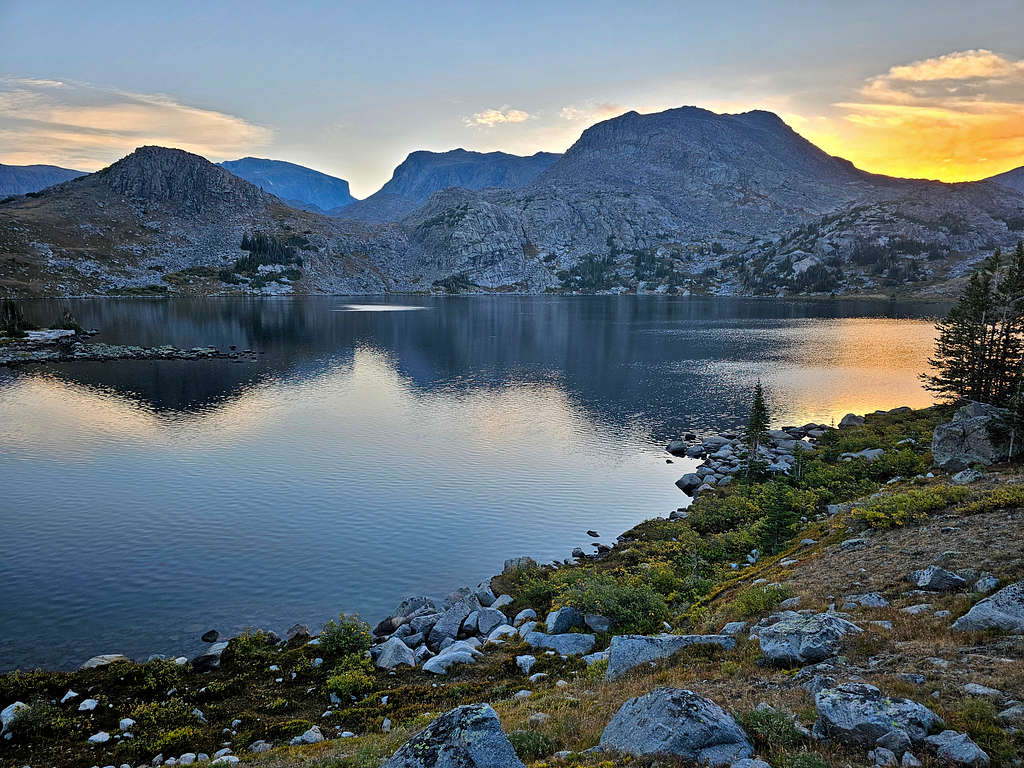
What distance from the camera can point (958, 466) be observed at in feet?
120

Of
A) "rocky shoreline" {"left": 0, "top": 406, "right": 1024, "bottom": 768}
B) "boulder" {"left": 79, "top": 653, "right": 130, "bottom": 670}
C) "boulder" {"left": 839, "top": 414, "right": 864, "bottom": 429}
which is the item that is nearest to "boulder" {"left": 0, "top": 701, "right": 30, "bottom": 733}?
"rocky shoreline" {"left": 0, "top": 406, "right": 1024, "bottom": 768}

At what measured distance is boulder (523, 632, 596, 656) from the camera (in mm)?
22859

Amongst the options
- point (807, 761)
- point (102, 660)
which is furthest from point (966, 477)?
point (102, 660)

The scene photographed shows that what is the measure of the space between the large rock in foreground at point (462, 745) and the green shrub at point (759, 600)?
13.3 m

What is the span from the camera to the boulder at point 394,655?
79.2 feet

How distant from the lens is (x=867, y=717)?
438 inches

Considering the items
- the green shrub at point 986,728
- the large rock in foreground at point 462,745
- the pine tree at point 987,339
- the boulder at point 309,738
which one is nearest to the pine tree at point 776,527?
the green shrub at point 986,728

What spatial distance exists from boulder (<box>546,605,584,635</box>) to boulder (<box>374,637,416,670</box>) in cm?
627

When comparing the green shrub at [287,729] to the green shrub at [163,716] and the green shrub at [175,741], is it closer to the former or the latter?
the green shrub at [175,741]

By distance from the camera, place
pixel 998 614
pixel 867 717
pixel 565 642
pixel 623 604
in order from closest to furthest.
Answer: pixel 867 717, pixel 998 614, pixel 565 642, pixel 623 604

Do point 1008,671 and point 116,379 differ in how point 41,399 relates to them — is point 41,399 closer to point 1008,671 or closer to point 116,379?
point 116,379

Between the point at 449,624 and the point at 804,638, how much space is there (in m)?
17.1

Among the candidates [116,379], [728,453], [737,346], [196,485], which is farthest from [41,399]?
[737,346]

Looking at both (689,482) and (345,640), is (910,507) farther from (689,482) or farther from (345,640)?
(345,640)
